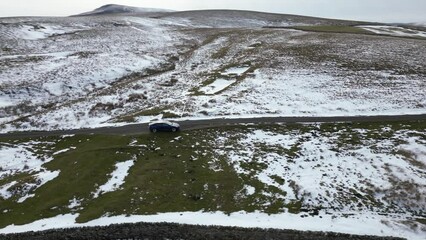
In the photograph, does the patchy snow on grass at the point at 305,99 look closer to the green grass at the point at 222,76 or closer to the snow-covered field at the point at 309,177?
the green grass at the point at 222,76

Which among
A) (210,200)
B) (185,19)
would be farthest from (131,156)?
(185,19)

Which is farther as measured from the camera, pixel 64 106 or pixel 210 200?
pixel 64 106

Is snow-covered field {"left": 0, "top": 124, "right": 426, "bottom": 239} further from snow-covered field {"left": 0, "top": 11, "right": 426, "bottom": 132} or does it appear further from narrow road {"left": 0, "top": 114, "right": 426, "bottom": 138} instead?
snow-covered field {"left": 0, "top": 11, "right": 426, "bottom": 132}

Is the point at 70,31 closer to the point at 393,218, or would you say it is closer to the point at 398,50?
the point at 398,50

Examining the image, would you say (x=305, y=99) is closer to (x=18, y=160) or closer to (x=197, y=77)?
(x=197, y=77)

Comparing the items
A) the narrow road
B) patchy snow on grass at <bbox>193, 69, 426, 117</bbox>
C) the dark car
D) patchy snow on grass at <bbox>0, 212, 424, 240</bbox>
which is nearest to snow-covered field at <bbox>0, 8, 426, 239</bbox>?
patchy snow on grass at <bbox>0, 212, 424, 240</bbox>

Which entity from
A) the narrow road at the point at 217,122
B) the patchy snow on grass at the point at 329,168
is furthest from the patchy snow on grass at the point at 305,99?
the patchy snow on grass at the point at 329,168
